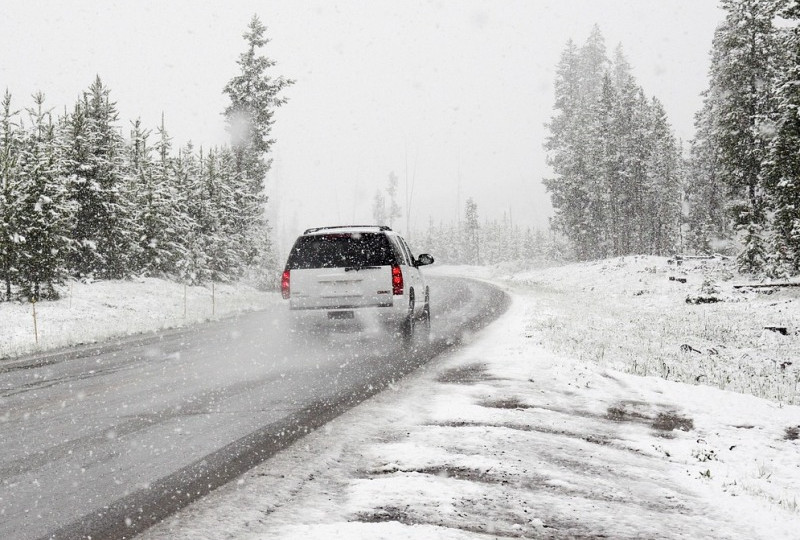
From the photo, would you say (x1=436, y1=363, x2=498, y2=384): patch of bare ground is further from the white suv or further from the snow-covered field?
the white suv

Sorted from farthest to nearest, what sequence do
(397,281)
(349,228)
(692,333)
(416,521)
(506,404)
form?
(692,333) < (349,228) < (397,281) < (506,404) < (416,521)

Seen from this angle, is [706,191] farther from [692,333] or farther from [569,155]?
[692,333]

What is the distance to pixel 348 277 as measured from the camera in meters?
10.3

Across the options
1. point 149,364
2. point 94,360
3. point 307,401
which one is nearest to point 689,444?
point 307,401

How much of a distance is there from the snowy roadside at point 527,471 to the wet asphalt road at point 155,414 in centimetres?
39

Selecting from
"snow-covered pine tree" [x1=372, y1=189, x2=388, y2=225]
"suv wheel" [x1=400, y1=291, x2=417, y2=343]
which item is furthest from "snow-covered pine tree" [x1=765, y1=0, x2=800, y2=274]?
"snow-covered pine tree" [x1=372, y1=189, x2=388, y2=225]

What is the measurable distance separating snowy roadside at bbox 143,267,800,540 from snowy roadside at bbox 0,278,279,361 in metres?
8.52

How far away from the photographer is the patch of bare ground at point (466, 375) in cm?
723

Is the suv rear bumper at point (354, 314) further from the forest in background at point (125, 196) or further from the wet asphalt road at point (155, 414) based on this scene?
the forest in background at point (125, 196)

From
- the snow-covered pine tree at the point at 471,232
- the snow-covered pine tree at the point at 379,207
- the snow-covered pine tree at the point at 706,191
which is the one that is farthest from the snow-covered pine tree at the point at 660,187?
the snow-covered pine tree at the point at 379,207

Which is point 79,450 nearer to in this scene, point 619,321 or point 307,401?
point 307,401

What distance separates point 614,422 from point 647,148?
4388 centimetres

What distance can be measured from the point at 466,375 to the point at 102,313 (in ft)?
49.7

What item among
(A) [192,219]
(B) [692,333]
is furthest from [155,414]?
(A) [192,219]
